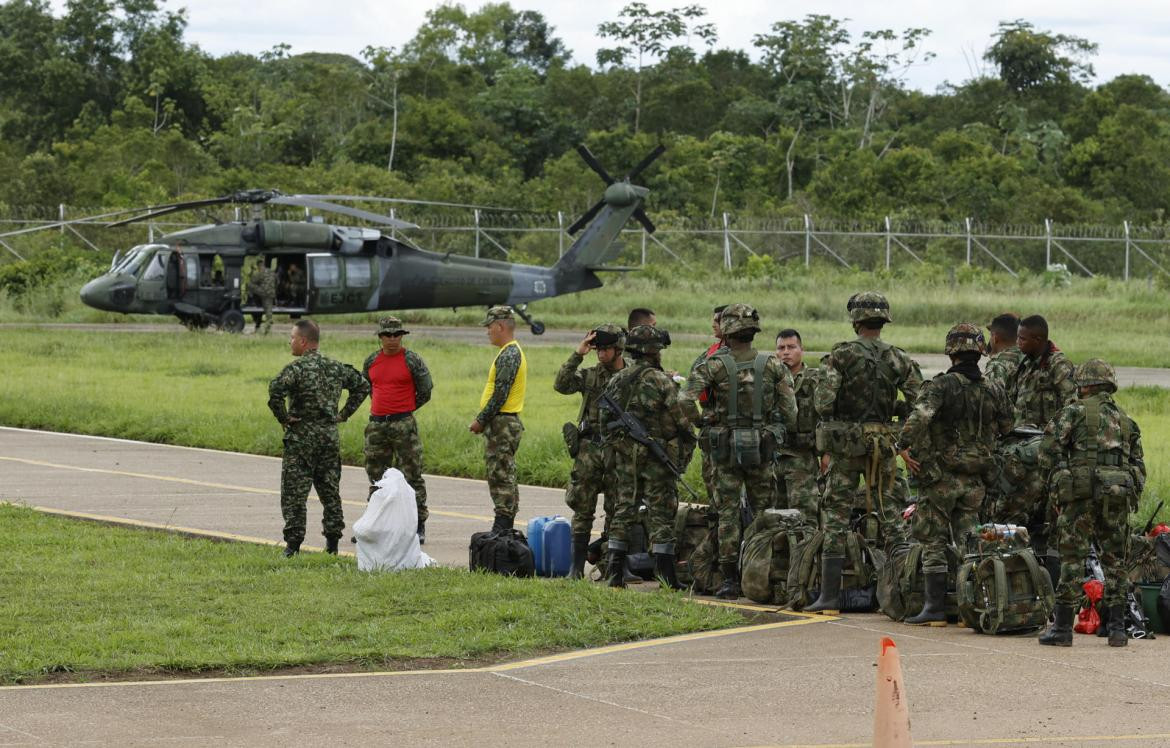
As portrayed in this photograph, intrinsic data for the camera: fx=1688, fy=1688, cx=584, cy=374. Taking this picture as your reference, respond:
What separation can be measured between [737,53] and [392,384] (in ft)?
223

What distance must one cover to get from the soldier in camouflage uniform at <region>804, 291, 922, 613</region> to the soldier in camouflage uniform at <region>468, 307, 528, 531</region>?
9.17ft

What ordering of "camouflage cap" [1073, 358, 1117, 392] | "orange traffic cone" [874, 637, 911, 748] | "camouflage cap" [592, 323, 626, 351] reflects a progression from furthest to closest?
"camouflage cap" [592, 323, 626, 351], "camouflage cap" [1073, 358, 1117, 392], "orange traffic cone" [874, 637, 911, 748]

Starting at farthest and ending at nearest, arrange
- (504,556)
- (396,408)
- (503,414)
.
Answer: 1. (396,408)
2. (503,414)
3. (504,556)

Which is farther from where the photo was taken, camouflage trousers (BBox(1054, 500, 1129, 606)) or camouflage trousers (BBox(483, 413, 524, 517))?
camouflage trousers (BBox(483, 413, 524, 517))

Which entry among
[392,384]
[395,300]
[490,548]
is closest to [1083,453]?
[490,548]

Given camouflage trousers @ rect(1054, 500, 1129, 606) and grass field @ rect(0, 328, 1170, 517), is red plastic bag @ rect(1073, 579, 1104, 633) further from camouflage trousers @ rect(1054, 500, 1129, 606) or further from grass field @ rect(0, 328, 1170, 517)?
grass field @ rect(0, 328, 1170, 517)

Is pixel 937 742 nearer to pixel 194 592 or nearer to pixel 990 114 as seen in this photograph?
pixel 194 592

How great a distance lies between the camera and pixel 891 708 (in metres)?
6.03

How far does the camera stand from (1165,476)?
14.9m

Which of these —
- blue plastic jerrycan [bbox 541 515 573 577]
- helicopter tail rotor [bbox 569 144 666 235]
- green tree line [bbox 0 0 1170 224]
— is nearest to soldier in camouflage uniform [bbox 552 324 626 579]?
blue plastic jerrycan [bbox 541 515 573 577]

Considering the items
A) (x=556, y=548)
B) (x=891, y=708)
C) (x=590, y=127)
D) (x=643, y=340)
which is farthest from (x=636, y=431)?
(x=590, y=127)

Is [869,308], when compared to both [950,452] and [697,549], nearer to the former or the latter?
[950,452]

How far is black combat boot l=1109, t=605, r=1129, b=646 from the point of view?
936 cm

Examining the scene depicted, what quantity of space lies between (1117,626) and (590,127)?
59.2 meters
